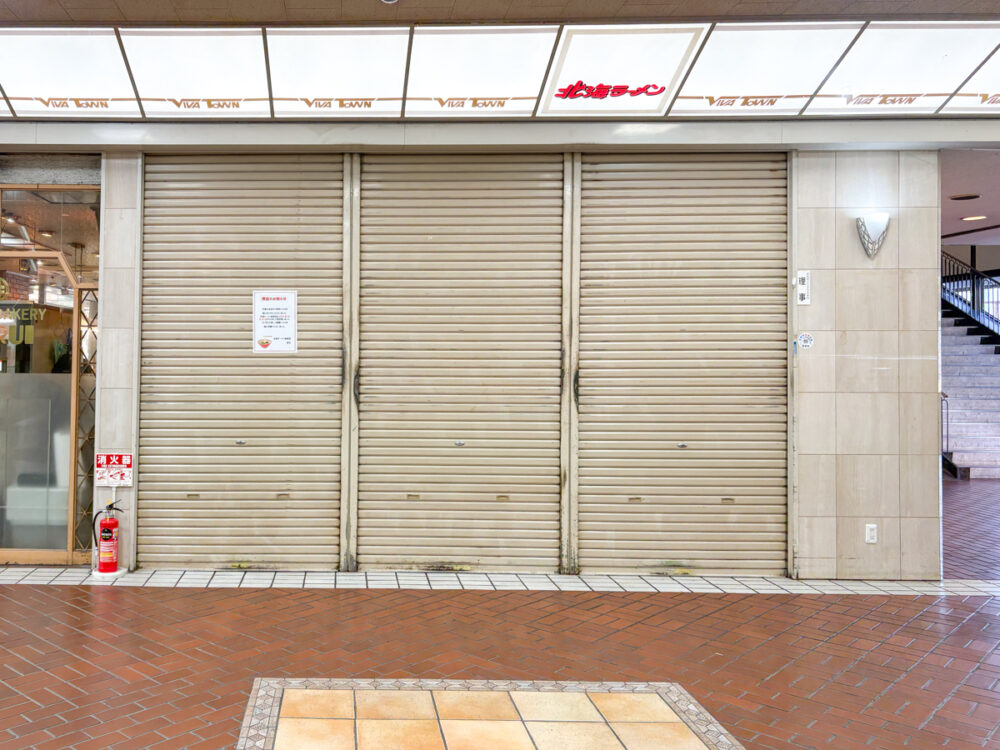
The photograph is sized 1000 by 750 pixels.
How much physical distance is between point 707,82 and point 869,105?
4.59ft

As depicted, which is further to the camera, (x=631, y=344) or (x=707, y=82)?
(x=631, y=344)

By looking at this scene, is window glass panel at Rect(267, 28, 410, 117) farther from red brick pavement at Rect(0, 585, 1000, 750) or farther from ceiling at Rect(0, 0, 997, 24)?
red brick pavement at Rect(0, 585, 1000, 750)

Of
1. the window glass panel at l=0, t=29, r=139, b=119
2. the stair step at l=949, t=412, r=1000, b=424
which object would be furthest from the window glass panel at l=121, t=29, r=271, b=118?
the stair step at l=949, t=412, r=1000, b=424

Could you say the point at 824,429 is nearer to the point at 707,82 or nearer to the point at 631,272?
the point at 631,272

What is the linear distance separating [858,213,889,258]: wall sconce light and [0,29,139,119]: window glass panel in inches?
250

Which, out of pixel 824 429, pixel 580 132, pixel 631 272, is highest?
pixel 580 132

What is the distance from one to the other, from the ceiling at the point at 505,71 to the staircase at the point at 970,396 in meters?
8.54

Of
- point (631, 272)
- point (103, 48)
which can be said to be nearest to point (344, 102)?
point (103, 48)

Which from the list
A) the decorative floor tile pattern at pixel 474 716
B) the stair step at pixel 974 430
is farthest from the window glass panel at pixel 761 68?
Answer: the stair step at pixel 974 430

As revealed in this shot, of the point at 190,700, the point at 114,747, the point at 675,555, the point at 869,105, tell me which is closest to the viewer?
the point at 114,747

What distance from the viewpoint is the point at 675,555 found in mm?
6098

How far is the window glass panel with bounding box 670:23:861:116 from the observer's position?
17.0 feet

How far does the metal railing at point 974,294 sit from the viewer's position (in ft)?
50.3

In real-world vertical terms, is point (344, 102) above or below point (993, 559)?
above
